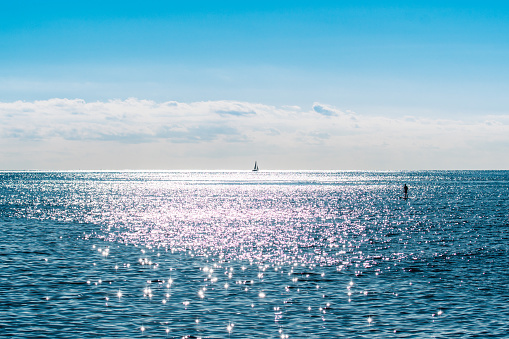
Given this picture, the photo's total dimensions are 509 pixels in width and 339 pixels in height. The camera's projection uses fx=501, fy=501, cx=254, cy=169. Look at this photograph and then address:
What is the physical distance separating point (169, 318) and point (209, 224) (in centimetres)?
5075

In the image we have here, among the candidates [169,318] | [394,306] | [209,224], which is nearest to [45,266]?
[169,318]

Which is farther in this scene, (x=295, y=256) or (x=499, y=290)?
(x=295, y=256)

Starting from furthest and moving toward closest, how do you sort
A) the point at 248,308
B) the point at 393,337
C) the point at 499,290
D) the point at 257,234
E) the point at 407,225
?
the point at 407,225 → the point at 257,234 → the point at 499,290 → the point at 248,308 → the point at 393,337

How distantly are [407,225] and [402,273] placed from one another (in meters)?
37.3

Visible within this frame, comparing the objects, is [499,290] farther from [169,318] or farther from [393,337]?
[169,318]

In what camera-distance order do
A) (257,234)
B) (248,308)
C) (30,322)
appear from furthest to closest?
(257,234)
(248,308)
(30,322)

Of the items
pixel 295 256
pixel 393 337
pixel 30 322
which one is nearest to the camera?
pixel 393 337

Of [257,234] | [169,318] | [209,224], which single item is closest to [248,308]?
[169,318]

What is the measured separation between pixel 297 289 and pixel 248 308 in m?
5.19

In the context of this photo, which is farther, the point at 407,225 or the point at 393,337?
the point at 407,225

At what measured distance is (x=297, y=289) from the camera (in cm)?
3009

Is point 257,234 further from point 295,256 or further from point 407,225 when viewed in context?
point 407,225

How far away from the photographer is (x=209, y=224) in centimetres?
→ 7462

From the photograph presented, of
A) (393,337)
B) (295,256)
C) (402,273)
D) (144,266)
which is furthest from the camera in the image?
(295,256)
